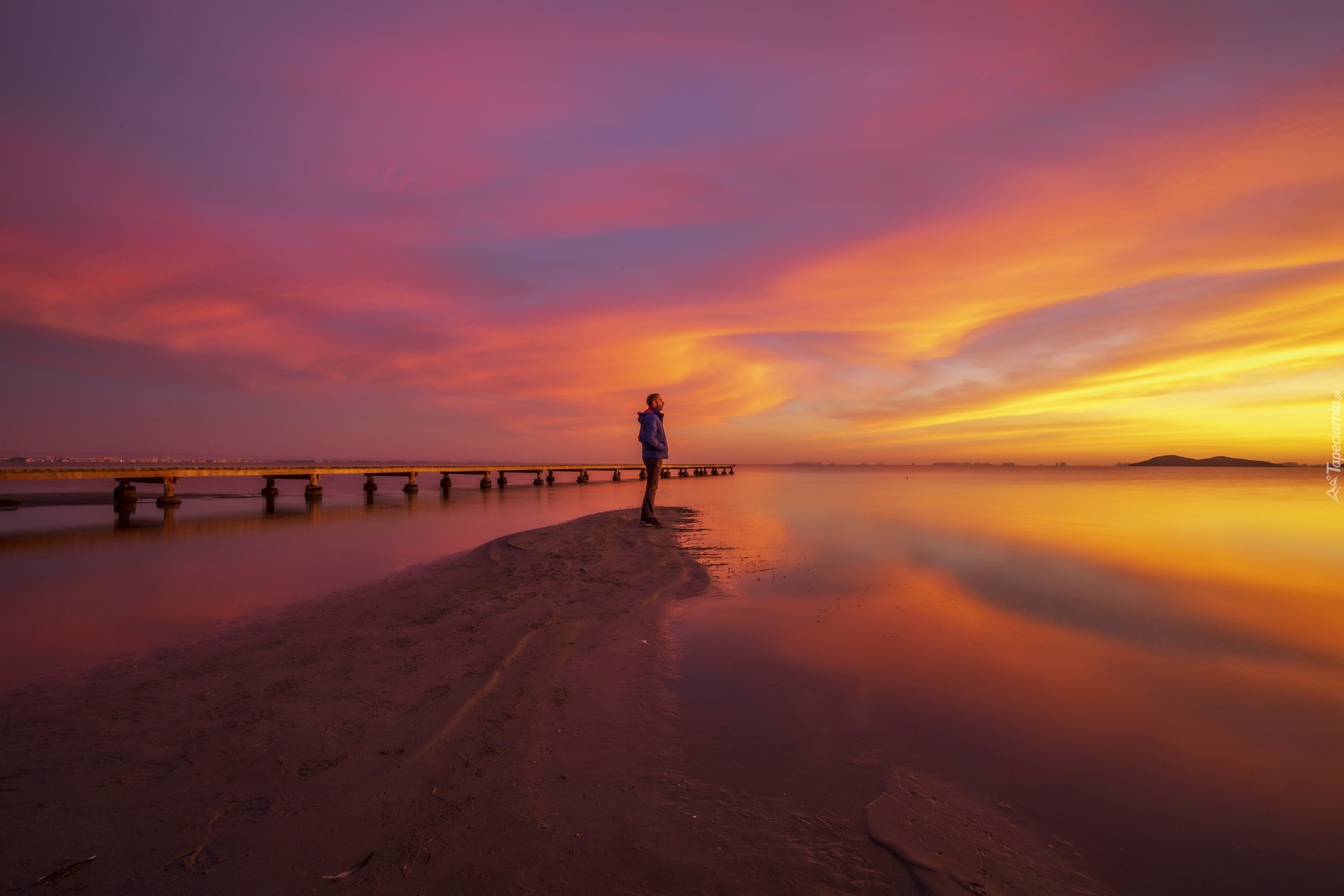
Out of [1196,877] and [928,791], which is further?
[928,791]

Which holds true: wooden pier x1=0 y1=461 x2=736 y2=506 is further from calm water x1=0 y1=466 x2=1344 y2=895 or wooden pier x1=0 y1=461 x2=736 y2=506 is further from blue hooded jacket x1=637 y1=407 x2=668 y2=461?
blue hooded jacket x1=637 y1=407 x2=668 y2=461

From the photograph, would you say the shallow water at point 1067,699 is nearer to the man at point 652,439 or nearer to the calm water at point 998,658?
the calm water at point 998,658

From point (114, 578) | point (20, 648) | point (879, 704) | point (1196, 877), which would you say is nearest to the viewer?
point (1196, 877)

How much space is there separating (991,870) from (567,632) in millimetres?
4112

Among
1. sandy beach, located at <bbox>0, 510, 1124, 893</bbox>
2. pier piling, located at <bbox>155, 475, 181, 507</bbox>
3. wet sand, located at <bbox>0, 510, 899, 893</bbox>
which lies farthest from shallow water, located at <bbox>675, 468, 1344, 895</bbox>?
pier piling, located at <bbox>155, 475, 181, 507</bbox>

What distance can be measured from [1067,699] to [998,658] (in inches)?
36.0

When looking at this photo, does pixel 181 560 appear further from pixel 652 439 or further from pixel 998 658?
pixel 998 658

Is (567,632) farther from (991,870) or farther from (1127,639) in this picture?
(1127,639)

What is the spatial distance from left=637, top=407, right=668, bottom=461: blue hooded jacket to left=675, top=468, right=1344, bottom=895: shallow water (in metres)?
4.92

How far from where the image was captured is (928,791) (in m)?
2.96

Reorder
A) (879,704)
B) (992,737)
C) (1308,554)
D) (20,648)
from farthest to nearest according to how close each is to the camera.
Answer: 1. (1308,554)
2. (20,648)
3. (879,704)
4. (992,737)

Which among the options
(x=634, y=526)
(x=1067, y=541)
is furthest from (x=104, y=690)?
(x=1067, y=541)

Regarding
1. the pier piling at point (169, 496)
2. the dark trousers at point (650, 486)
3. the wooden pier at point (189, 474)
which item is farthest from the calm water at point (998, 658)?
the pier piling at point (169, 496)

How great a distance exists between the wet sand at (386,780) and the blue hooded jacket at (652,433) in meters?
9.15
